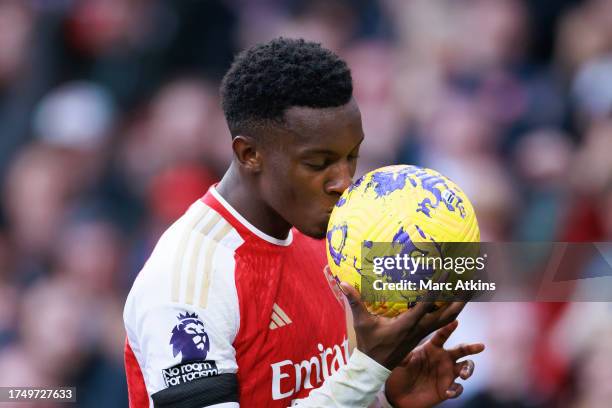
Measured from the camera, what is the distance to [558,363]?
22.5 feet

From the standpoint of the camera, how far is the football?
12.1ft

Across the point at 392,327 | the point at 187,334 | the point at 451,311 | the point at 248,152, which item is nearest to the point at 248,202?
the point at 248,152

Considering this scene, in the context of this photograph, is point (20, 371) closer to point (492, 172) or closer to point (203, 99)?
point (203, 99)

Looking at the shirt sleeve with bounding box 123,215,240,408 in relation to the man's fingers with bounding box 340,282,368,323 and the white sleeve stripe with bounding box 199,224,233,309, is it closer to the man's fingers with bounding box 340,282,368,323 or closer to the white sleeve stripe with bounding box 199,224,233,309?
the white sleeve stripe with bounding box 199,224,233,309

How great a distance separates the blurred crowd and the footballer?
3.02m

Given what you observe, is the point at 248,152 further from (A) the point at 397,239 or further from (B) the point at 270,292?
(A) the point at 397,239

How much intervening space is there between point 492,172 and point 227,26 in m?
3.26

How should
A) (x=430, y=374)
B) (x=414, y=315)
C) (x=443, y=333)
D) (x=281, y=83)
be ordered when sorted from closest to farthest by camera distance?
(x=414, y=315), (x=281, y=83), (x=443, y=333), (x=430, y=374)

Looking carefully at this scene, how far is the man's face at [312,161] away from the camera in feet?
12.7

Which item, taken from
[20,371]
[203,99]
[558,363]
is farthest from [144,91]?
[558,363]

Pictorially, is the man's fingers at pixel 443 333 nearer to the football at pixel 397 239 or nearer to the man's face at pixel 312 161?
the football at pixel 397 239

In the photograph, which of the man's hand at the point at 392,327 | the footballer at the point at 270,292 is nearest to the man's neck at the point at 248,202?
the footballer at the point at 270,292

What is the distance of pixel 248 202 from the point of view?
13.4 ft

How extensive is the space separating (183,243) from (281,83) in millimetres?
687
